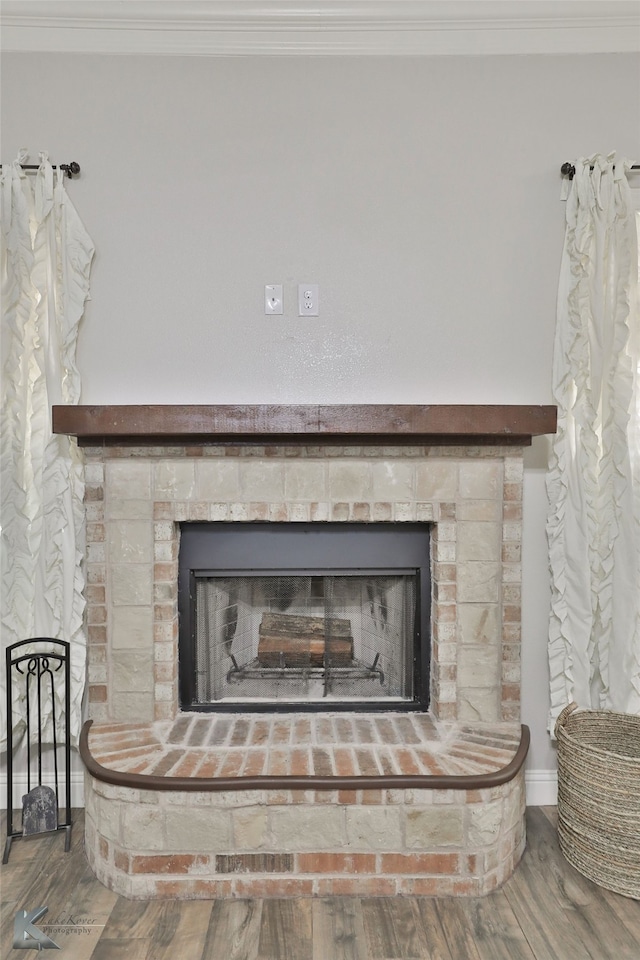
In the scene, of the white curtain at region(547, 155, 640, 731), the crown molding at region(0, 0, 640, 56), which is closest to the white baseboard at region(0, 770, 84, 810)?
the white curtain at region(547, 155, 640, 731)

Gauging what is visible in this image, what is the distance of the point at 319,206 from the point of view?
2180 millimetres

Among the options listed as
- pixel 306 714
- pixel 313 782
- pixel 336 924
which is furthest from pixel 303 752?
pixel 336 924

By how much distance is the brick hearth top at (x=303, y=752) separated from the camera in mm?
1791

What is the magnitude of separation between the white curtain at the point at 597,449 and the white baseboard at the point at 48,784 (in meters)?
1.65

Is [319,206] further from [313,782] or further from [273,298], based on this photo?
[313,782]

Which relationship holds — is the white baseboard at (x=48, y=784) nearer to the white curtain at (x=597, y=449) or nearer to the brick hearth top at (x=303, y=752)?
the brick hearth top at (x=303, y=752)

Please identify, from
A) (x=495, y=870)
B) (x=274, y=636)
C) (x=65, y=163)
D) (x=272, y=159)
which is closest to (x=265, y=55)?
(x=272, y=159)

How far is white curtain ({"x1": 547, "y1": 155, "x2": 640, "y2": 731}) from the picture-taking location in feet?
6.93

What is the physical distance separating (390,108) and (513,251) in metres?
0.62

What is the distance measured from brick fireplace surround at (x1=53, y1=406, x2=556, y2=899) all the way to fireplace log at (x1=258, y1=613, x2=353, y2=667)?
Result: 0.18 m

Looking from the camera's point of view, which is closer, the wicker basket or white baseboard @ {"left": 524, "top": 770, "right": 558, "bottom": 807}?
the wicker basket

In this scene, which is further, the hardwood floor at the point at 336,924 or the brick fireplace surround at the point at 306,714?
the brick fireplace surround at the point at 306,714
